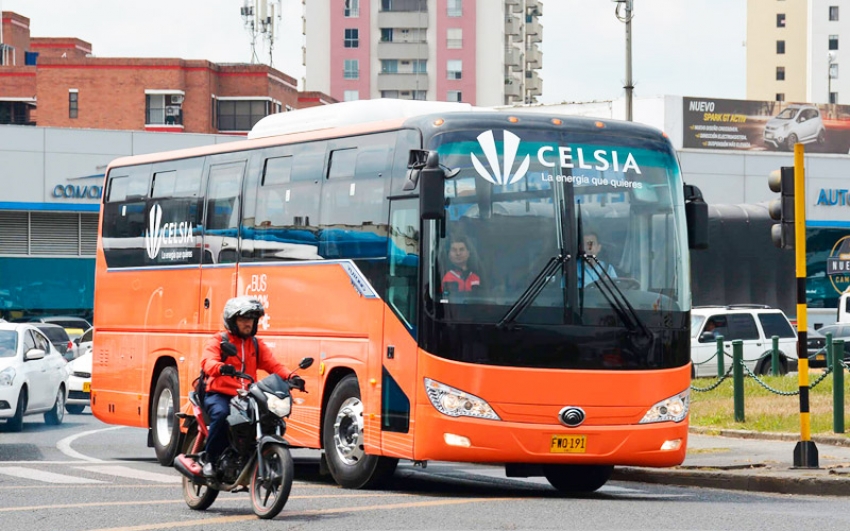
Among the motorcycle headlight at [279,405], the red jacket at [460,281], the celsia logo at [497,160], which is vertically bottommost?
the motorcycle headlight at [279,405]

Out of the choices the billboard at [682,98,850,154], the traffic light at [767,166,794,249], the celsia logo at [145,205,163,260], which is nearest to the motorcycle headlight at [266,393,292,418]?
the traffic light at [767,166,794,249]

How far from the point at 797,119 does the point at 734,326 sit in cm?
4944

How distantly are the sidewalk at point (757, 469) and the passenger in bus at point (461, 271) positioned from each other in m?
3.64

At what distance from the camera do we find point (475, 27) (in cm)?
11875

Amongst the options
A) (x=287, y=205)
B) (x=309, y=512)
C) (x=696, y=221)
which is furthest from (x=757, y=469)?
(x=309, y=512)

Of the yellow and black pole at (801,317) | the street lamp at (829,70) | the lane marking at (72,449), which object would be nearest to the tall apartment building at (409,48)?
the street lamp at (829,70)

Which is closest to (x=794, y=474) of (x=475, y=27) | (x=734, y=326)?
(x=734, y=326)

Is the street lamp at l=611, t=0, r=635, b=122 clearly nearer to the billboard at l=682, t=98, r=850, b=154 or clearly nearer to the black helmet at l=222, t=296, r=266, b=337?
the black helmet at l=222, t=296, r=266, b=337

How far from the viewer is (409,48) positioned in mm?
119438

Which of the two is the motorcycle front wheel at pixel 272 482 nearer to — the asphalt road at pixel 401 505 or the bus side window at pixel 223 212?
the asphalt road at pixel 401 505

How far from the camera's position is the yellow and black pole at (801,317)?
1532cm

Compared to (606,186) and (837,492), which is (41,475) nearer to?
(606,186)

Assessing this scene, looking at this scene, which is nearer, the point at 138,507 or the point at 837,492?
the point at 138,507

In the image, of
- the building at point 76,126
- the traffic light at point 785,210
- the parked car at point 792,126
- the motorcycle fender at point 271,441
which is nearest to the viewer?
the motorcycle fender at point 271,441
